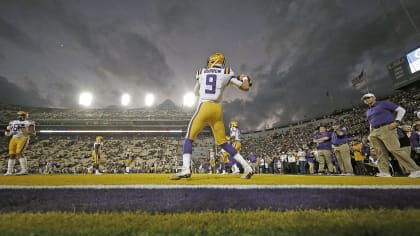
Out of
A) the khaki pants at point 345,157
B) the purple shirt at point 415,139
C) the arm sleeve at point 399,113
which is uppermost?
the arm sleeve at point 399,113

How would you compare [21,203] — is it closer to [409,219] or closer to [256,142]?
[409,219]

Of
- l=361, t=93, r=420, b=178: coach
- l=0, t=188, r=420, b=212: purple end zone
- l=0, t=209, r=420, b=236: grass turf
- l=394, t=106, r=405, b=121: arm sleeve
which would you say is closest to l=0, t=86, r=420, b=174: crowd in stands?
l=361, t=93, r=420, b=178: coach

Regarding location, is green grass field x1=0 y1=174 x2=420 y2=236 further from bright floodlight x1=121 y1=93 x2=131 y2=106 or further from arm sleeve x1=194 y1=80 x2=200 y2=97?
bright floodlight x1=121 y1=93 x2=131 y2=106

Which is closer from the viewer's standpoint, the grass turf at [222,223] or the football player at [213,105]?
the grass turf at [222,223]

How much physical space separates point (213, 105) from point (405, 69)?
3558 centimetres

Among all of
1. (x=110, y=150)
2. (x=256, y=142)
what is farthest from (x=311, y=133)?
(x=110, y=150)

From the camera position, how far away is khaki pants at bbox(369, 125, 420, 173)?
17.5 ft

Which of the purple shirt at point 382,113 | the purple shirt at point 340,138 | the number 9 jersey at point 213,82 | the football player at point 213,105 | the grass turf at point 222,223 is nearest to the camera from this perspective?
the grass turf at point 222,223

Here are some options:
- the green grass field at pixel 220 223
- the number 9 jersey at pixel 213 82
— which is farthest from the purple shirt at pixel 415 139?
the green grass field at pixel 220 223

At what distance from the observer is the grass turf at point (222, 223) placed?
152cm

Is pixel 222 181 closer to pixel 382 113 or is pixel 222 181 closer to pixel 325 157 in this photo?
pixel 382 113

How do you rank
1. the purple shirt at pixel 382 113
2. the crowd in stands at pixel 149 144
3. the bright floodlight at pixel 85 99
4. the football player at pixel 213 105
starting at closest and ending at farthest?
the football player at pixel 213 105 → the purple shirt at pixel 382 113 → the crowd in stands at pixel 149 144 → the bright floodlight at pixel 85 99

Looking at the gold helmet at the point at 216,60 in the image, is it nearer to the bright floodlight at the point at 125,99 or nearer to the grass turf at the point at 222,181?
the grass turf at the point at 222,181

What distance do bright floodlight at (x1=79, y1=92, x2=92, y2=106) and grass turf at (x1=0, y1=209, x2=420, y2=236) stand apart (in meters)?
55.2
